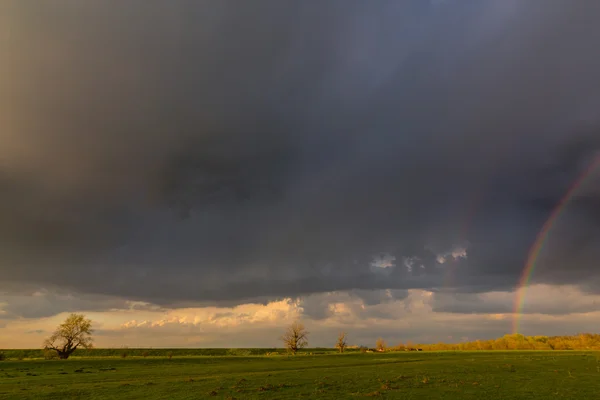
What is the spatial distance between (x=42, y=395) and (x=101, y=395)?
233 inches

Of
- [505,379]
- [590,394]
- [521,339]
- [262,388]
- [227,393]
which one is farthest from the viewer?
[521,339]

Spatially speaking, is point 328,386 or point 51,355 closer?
point 328,386

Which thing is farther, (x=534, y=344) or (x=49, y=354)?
(x=534, y=344)

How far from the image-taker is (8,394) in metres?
35.7

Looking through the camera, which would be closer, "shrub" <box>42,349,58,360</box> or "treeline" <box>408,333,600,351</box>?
"shrub" <box>42,349,58,360</box>

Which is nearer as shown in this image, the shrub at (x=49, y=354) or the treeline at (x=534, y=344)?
the shrub at (x=49, y=354)

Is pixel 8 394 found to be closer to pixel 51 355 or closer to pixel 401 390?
pixel 401 390

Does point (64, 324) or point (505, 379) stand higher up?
point (64, 324)

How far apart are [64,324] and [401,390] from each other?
132 metres

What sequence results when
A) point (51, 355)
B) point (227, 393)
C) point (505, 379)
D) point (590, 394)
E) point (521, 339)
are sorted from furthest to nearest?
point (521, 339) < point (51, 355) < point (505, 379) < point (227, 393) < point (590, 394)

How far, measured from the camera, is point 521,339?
194m

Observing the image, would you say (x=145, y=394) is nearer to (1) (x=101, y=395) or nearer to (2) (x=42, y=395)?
(1) (x=101, y=395)

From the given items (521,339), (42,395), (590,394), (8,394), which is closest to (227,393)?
(42,395)

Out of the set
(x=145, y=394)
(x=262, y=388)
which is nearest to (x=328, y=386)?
(x=262, y=388)
